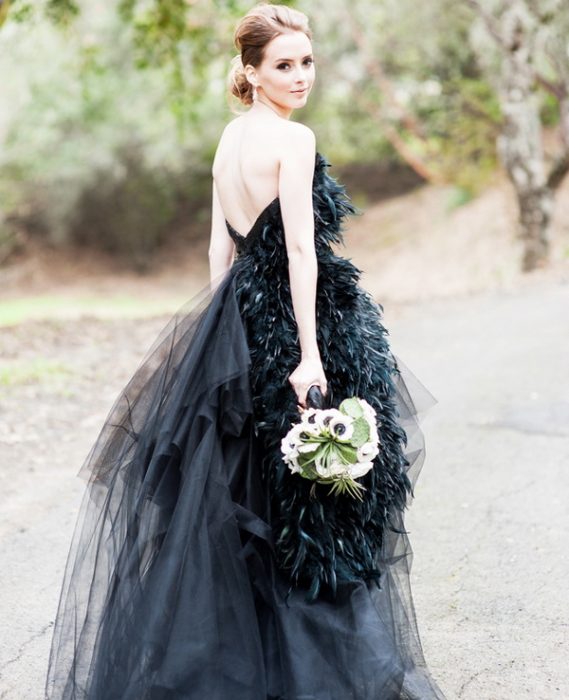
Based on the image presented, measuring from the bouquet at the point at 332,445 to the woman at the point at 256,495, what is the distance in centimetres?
11

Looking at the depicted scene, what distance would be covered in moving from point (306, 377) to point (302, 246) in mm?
438

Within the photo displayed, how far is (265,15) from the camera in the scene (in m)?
3.12

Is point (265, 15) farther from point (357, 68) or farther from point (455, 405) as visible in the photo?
point (357, 68)

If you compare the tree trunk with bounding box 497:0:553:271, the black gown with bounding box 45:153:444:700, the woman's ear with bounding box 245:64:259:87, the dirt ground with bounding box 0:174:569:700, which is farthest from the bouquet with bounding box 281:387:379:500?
the tree trunk with bounding box 497:0:553:271

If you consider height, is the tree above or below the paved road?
above

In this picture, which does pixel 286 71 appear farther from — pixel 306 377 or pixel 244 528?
pixel 244 528

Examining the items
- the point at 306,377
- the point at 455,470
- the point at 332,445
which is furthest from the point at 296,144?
the point at 455,470

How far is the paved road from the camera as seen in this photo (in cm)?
364

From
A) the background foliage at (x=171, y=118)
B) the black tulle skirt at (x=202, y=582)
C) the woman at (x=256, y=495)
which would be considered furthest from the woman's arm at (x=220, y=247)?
the background foliage at (x=171, y=118)

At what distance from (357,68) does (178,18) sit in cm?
1106

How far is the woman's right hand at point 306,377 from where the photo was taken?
3.07m

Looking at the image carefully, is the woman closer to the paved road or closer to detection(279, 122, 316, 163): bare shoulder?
detection(279, 122, 316, 163): bare shoulder

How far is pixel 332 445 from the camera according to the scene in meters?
2.96

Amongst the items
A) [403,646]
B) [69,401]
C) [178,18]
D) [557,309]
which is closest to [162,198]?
[178,18]
